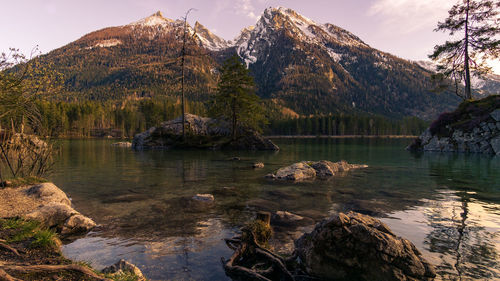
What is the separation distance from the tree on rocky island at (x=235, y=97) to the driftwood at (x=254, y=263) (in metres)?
45.4

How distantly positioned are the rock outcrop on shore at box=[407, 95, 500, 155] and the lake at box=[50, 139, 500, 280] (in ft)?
98.1

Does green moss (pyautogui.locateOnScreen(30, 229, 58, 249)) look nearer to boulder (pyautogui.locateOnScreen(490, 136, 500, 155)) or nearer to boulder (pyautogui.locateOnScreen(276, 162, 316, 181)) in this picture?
boulder (pyautogui.locateOnScreen(276, 162, 316, 181))

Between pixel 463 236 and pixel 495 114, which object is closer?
pixel 463 236

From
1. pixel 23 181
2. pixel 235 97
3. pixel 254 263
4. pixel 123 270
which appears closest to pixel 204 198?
pixel 254 263

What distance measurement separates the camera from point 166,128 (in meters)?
56.9

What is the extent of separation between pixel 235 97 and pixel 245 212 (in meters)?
41.1

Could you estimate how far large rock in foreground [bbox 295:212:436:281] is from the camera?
19.6 feet

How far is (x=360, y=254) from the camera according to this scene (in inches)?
243

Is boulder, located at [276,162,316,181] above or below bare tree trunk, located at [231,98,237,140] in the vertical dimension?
below

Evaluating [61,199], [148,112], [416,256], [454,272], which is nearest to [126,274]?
[416,256]

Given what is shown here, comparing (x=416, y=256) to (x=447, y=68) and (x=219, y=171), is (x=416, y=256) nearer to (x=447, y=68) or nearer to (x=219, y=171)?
(x=219, y=171)

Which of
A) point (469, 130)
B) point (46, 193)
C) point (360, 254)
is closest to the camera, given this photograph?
point (360, 254)

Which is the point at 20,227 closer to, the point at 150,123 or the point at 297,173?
the point at 297,173

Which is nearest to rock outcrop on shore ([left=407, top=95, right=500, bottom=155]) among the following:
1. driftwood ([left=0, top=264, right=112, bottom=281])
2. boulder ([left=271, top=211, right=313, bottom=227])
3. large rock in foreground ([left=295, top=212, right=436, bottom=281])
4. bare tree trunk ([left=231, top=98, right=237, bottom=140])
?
bare tree trunk ([left=231, top=98, right=237, bottom=140])
